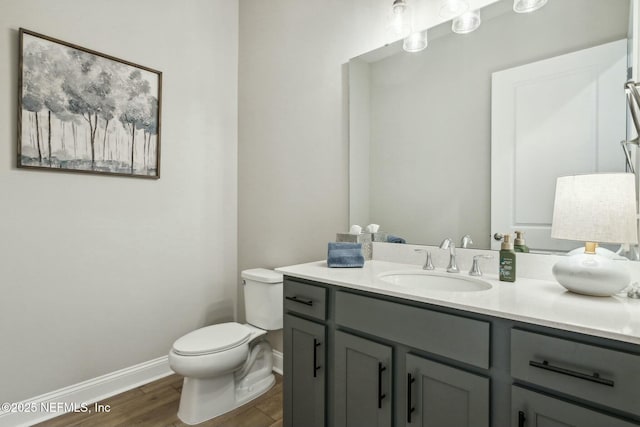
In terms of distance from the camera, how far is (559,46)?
1.29 metres

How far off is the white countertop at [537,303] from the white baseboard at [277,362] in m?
1.19

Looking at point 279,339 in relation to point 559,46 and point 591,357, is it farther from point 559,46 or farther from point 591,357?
point 559,46

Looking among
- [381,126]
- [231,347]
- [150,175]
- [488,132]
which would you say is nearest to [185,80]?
[150,175]

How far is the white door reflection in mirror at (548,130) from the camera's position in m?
1.19

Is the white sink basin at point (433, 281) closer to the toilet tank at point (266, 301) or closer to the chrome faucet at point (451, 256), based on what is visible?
the chrome faucet at point (451, 256)

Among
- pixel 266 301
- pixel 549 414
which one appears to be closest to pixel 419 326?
pixel 549 414

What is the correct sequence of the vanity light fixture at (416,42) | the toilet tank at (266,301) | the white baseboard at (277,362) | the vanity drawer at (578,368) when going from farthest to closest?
the white baseboard at (277,362)
the toilet tank at (266,301)
the vanity light fixture at (416,42)
the vanity drawer at (578,368)

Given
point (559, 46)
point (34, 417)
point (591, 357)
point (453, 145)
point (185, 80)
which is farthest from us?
point (185, 80)

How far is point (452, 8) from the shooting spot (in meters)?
1.57

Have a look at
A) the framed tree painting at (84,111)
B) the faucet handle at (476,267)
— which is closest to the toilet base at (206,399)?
the framed tree painting at (84,111)

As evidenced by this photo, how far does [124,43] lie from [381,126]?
1.69 meters

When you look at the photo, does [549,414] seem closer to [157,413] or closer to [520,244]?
[520,244]

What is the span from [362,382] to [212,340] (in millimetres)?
959

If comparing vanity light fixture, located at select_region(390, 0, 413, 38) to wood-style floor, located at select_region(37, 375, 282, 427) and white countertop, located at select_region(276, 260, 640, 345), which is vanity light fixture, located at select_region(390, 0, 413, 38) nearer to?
white countertop, located at select_region(276, 260, 640, 345)
